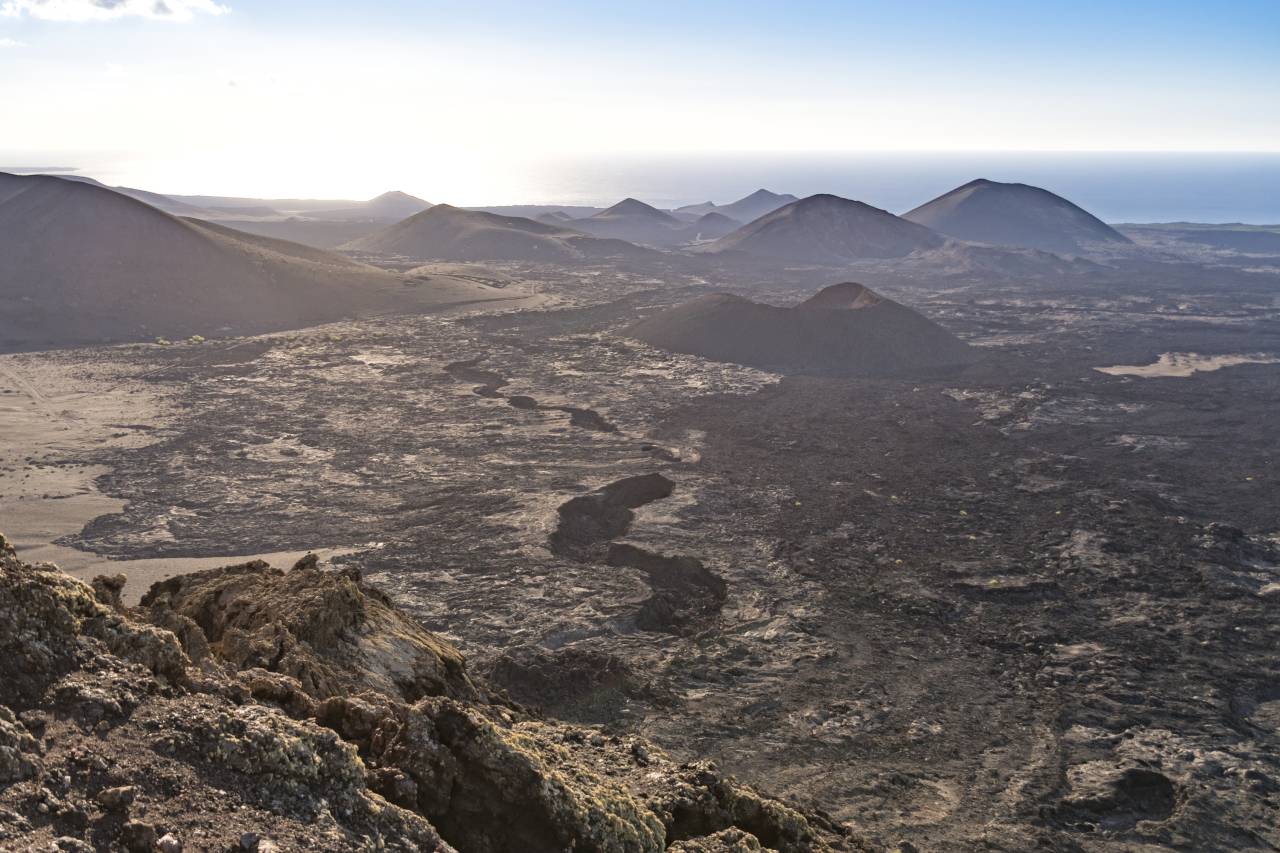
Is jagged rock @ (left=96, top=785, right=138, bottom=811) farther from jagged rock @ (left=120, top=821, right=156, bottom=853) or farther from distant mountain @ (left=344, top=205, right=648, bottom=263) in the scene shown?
distant mountain @ (left=344, top=205, right=648, bottom=263)

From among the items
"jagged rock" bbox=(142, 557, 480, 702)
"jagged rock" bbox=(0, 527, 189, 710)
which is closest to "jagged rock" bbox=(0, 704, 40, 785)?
"jagged rock" bbox=(0, 527, 189, 710)

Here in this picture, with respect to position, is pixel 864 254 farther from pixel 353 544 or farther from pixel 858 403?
pixel 353 544

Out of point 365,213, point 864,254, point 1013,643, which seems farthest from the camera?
point 365,213

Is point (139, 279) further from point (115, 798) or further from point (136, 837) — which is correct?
point (136, 837)

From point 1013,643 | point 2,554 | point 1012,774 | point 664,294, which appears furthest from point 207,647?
point 664,294

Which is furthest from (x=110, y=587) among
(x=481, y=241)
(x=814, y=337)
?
(x=481, y=241)

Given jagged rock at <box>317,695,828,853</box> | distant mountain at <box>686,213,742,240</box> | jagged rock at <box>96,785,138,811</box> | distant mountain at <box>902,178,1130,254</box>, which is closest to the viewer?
jagged rock at <box>96,785,138,811</box>

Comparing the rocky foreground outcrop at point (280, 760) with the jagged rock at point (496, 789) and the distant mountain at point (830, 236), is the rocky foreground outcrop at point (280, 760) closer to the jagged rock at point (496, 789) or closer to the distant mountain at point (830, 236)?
the jagged rock at point (496, 789)

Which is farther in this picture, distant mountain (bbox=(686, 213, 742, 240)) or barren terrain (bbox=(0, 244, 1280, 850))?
distant mountain (bbox=(686, 213, 742, 240))
